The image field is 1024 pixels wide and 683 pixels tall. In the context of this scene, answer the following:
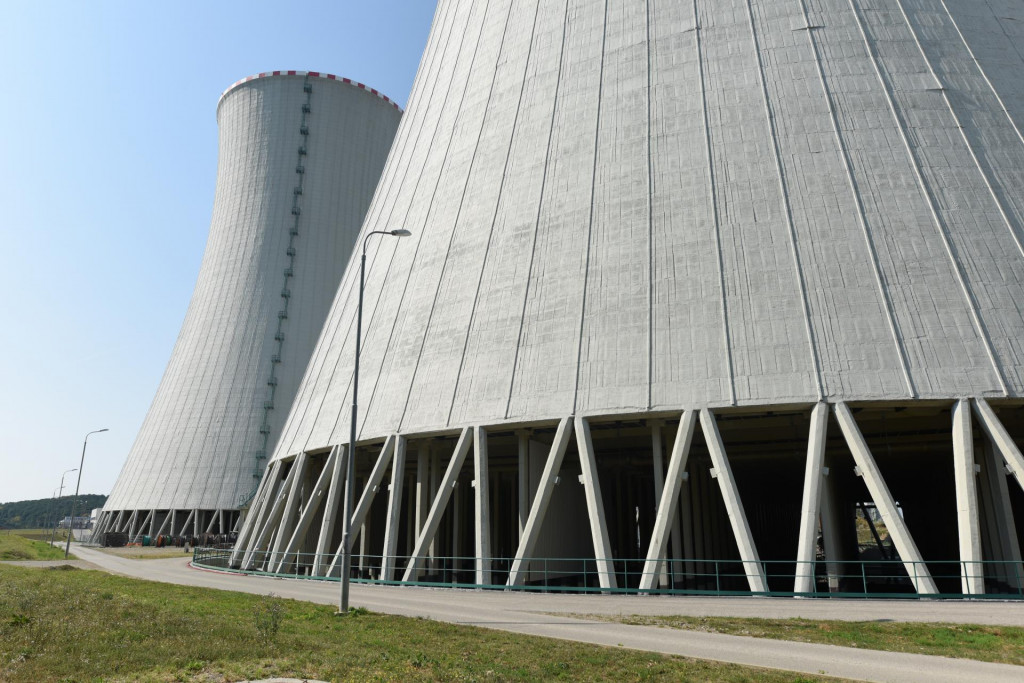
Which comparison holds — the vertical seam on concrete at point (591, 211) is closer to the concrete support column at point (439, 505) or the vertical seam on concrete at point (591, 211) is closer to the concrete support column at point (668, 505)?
the concrete support column at point (668, 505)

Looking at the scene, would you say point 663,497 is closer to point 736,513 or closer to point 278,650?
point 736,513

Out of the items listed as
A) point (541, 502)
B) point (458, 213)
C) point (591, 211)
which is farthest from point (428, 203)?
point (541, 502)

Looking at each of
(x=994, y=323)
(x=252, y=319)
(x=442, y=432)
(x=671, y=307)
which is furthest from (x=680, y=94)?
(x=252, y=319)

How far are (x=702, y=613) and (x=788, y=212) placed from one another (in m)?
10.5

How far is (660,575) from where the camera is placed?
17.5m

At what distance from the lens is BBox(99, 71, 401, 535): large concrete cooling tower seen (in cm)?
4362

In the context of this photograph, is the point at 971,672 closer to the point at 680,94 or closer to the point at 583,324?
the point at 583,324

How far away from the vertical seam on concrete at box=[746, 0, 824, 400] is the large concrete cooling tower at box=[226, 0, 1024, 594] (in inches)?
2.4

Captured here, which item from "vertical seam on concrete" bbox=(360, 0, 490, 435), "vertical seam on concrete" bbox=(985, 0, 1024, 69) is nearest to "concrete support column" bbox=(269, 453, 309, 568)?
"vertical seam on concrete" bbox=(360, 0, 490, 435)

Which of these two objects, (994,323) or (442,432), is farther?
(442,432)

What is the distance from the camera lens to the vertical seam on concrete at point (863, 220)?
53.3 feet

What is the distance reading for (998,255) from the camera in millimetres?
17156

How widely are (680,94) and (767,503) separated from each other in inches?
1056

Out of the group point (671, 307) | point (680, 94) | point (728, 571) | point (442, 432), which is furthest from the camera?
point (728, 571)
